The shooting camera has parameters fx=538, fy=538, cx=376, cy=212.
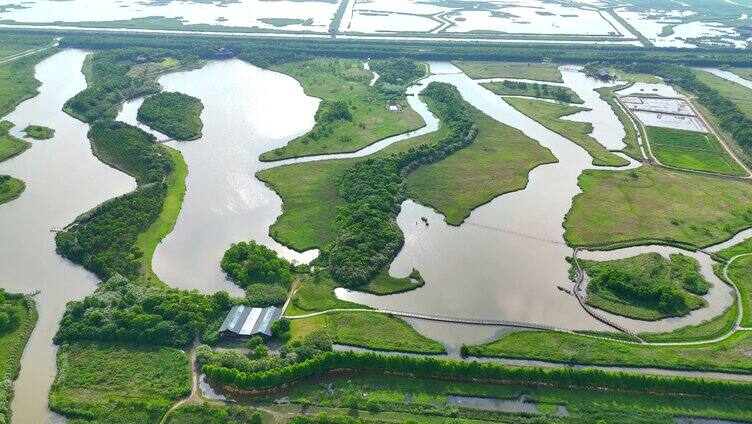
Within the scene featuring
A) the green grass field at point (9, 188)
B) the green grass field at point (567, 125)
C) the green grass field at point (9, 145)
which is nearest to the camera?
the green grass field at point (9, 188)

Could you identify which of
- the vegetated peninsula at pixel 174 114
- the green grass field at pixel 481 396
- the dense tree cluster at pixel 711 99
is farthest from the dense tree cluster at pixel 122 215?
the dense tree cluster at pixel 711 99

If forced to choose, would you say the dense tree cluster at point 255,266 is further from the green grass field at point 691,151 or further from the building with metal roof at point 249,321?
the green grass field at point 691,151

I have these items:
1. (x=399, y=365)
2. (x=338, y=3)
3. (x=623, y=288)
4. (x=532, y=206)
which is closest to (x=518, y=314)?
(x=623, y=288)

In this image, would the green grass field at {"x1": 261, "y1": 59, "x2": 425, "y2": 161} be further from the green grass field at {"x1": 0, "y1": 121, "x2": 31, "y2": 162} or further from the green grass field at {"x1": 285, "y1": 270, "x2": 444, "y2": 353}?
the green grass field at {"x1": 0, "y1": 121, "x2": 31, "y2": 162}

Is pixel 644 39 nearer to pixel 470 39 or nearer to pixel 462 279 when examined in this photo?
pixel 470 39

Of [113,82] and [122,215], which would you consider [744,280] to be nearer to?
[122,215]

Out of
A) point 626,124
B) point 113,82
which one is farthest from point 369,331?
point 113,82

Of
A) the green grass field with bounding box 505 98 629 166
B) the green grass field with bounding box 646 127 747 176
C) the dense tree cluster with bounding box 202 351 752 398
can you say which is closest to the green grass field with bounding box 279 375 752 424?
the dense tree cluster with bounding box 202 351 752 398
